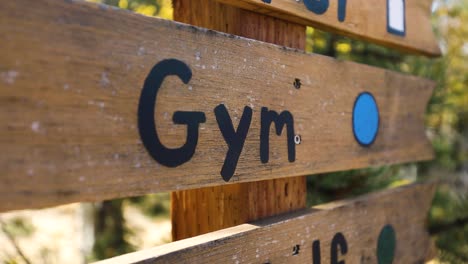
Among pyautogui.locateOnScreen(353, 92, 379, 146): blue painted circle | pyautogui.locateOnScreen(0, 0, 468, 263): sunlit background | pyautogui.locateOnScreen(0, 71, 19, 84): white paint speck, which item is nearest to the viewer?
pyautogui.locateOnScreen(0, 71, 19, 84): white paint speck

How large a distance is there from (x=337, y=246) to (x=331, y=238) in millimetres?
26

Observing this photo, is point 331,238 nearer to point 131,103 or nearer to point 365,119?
point 365,119

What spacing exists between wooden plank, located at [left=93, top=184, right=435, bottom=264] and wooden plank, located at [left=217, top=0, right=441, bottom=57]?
32 cm

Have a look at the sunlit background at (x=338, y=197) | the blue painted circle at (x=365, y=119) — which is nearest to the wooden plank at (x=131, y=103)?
the blue painted circle at (x=365, y=119)

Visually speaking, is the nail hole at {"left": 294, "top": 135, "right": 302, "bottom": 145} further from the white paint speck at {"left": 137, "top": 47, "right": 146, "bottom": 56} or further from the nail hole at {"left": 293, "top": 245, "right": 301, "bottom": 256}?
the white paint speck at {"left": 137, "top": 47, "right": 146, "bottom": 56}

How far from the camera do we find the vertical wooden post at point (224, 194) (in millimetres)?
763

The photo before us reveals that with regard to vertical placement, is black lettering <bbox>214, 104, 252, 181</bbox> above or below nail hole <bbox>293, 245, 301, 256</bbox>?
above

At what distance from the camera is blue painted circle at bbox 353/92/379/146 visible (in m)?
0.94

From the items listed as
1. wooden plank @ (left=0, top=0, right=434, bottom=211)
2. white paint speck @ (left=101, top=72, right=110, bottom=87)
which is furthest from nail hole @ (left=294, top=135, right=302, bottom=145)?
white paint speck @ (left=101, top=72, right=110, bottom=87)

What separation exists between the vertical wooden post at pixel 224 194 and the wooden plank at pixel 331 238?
3cm

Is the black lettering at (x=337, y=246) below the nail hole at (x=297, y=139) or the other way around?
below

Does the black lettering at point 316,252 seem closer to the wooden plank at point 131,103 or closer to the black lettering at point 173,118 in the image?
the wooden plank at point 131,103

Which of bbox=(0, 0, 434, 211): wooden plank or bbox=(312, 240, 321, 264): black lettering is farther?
bbox=(312, 240, 321, 264): black lettering

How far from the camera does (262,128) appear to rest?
2.34ft
